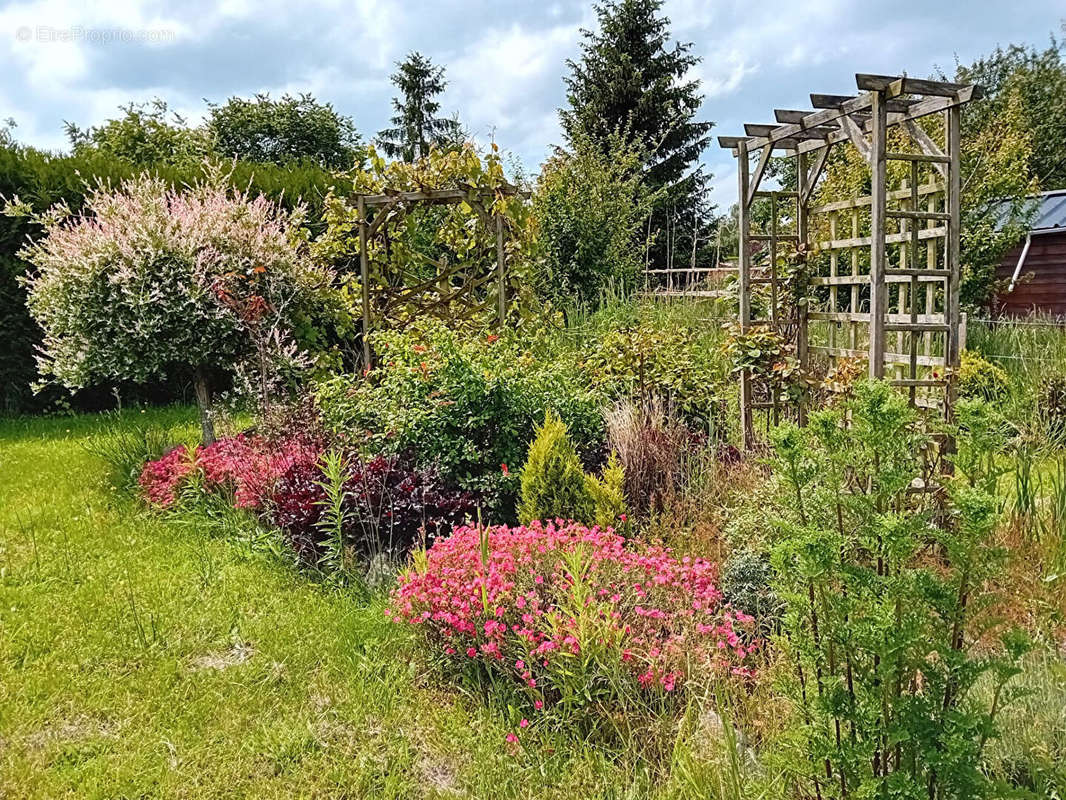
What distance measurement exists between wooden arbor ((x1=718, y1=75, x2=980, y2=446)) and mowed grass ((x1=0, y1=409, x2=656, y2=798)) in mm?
2749

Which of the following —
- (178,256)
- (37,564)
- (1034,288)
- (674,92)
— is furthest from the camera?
(674,92)

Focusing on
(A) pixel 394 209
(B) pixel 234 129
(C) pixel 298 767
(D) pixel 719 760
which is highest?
(B) pixel 234 129

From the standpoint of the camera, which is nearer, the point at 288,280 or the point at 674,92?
the point at 288,280

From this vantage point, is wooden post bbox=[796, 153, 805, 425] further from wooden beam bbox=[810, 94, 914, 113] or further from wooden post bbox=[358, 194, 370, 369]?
wooden post bbox=[358, 194, 370, 369]

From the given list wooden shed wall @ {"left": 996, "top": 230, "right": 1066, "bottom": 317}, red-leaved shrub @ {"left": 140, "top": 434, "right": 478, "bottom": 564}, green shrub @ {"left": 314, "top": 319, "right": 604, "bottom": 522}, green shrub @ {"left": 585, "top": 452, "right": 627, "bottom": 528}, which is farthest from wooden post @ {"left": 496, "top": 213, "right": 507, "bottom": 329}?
wooden shed wall @ {"left": 996, "top": 230, "right": 1066, "bottom": 317}

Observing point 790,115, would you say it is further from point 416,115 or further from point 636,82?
point 416,115

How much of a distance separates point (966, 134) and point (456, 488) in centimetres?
1166

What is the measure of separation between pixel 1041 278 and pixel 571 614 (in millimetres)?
14628

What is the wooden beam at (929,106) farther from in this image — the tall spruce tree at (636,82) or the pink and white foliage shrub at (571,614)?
the tall spruce tree at (636,82)

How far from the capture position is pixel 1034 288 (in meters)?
13.5

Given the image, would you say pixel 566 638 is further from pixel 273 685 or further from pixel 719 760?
pixel 273 685

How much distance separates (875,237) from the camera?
389 cm

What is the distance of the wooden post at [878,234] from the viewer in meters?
3.81

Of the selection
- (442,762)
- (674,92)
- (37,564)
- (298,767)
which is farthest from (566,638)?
A: (674,92)
